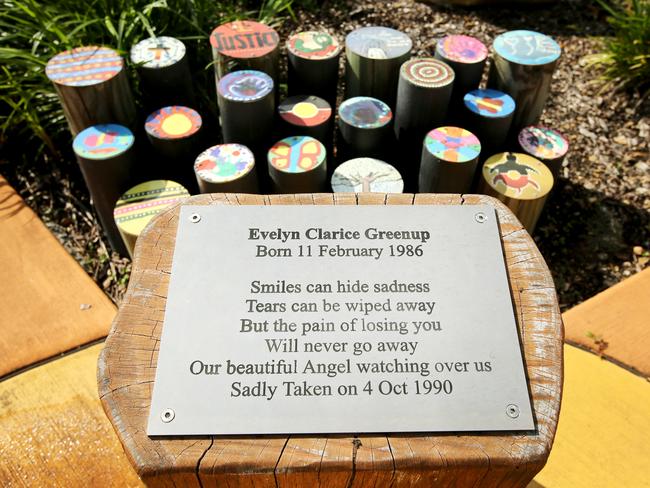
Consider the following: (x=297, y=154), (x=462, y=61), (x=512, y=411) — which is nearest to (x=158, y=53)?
(x=297, y=154)

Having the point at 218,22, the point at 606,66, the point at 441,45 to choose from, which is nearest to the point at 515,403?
the point at 441,45

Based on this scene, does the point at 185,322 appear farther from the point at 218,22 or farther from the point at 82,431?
the point at 218,22

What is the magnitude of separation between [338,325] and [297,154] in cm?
104

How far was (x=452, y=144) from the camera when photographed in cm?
231

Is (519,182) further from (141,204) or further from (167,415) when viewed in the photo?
(167,415)

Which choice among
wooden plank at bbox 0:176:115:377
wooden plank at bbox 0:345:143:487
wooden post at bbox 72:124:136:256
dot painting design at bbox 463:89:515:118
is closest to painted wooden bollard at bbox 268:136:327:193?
wooden post at bbox 72:124:136:256

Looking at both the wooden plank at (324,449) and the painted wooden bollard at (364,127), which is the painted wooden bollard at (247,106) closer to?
the painted wooden bollard at (364,127)

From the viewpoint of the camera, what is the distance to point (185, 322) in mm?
1416

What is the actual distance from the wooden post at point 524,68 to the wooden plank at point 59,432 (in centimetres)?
212

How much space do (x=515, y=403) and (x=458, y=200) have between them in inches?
24.3

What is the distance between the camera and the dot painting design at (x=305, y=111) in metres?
2.43

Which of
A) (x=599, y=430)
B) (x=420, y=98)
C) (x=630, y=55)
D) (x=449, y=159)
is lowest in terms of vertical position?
(x=599, y=430)

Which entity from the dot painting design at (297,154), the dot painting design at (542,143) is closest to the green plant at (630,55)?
the dot painting design at (542,143)

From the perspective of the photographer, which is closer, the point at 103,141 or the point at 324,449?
the point at 324,449
